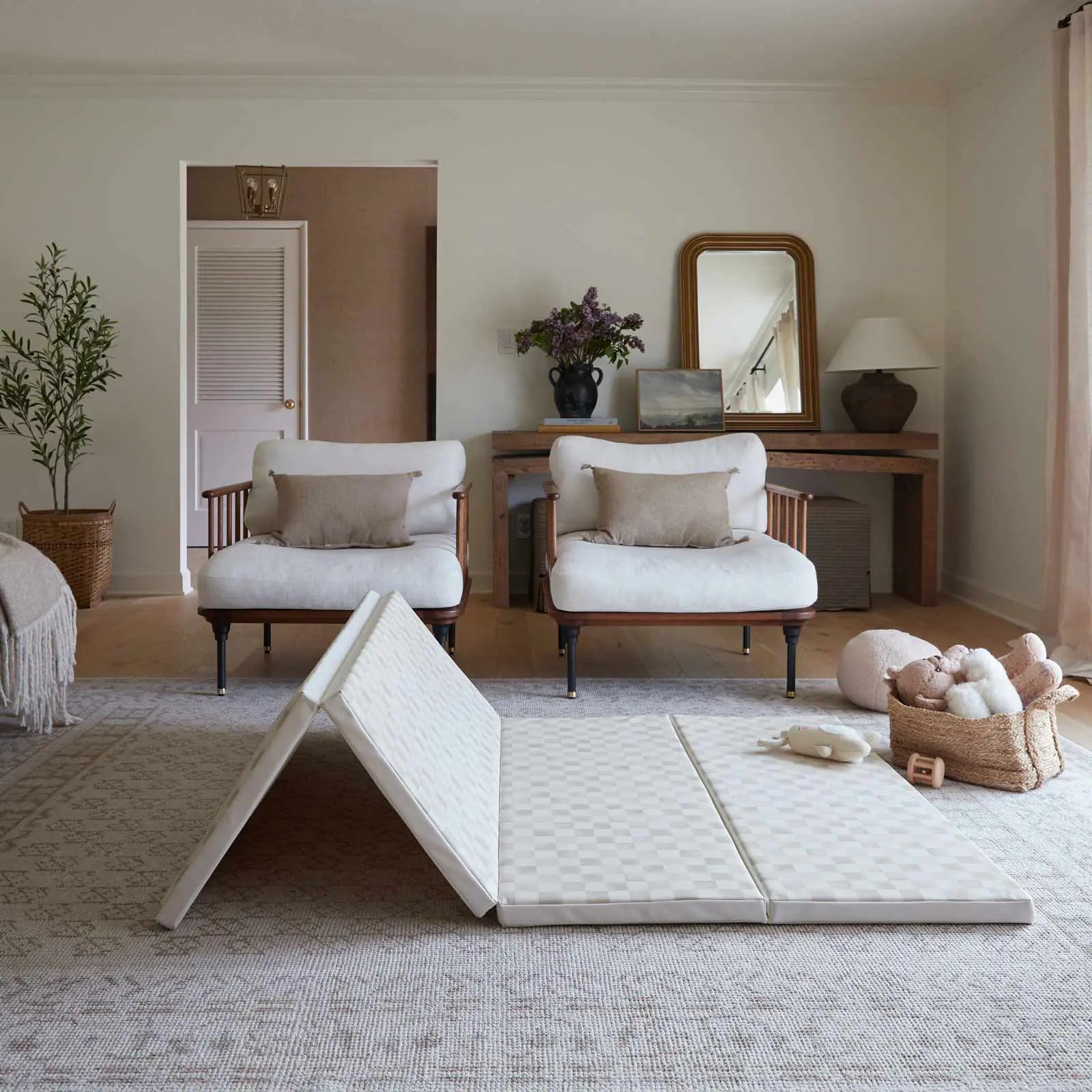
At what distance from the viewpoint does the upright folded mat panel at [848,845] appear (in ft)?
6.49

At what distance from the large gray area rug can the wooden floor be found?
4.84 feet

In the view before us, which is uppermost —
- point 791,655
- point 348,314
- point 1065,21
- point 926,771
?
point 1065,21

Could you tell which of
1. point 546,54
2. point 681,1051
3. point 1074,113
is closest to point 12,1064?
point 681,1051

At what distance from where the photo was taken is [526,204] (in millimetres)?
5676

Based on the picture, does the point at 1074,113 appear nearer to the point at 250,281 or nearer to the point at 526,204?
the point at 526,204

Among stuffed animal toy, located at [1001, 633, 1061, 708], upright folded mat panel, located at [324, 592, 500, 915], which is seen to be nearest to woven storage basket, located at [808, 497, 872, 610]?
stuffed animal toy, located at [1001, 633, 1061, 708]

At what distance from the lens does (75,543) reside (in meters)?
5.23

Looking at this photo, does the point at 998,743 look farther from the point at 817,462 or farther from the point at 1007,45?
the point at 1007,45

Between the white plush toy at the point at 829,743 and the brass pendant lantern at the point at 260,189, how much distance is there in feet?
13.3

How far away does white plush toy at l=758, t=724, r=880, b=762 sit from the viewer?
2646 mm

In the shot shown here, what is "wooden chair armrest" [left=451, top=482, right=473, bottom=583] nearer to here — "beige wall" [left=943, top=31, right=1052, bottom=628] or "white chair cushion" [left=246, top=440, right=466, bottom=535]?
"white chair cushion" [left=246, top=440, right=466, bottom=535]

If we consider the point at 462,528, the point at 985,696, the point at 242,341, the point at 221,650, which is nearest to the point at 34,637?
the point at 221,650

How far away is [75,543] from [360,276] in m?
2.81

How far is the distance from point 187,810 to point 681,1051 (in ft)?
4.61
